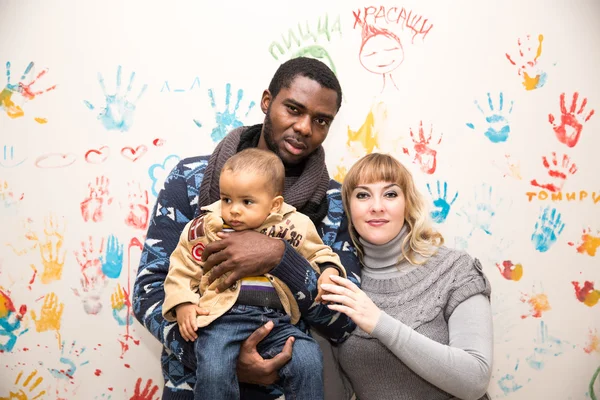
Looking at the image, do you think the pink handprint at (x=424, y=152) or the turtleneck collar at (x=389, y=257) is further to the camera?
the pink handprint at (x=424, y=152)

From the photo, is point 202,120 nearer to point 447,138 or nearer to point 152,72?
point 152,72

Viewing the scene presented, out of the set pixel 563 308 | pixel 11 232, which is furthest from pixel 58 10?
pixel 563 308

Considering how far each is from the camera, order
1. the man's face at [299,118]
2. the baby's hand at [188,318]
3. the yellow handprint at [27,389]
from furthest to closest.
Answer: the yellow handprint at [27,389]
the man's face at [299,118]
the baby's hand at [188,318]

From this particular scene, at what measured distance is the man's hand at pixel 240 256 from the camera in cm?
134

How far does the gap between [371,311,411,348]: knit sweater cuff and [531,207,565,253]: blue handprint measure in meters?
0.94

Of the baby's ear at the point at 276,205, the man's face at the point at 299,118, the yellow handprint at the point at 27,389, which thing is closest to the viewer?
the baby's ear at the point at 276,205

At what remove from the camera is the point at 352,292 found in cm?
146

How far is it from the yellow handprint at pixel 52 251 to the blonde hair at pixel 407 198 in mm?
1234

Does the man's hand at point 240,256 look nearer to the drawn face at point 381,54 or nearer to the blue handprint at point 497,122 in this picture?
the drawn face at point 381,54

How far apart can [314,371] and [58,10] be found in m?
1.84

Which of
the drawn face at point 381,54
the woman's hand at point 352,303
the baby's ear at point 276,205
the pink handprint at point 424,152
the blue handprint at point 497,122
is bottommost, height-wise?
the woman's hand at point 352,303

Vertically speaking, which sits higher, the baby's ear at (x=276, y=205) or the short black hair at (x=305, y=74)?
the short black hair at (x=305, y=74)

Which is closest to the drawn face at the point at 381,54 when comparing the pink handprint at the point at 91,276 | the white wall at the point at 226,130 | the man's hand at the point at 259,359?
the white wall at the point at 226,130

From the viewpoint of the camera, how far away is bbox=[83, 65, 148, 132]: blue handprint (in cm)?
204
